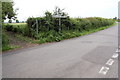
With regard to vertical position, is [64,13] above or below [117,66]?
above

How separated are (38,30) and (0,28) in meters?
5.46

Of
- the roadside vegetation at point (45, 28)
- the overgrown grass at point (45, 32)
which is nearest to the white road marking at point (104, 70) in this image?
the overgrown grass at point (45, 32)

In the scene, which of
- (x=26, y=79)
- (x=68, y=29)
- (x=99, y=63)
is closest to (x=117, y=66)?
(x=99, y=63)

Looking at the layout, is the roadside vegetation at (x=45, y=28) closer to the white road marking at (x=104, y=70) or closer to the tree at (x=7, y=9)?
the tree at (x=7, y=9)

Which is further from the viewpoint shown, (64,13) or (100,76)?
(64,13)

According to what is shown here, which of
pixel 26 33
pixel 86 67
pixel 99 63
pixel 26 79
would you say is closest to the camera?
pixel 26 79

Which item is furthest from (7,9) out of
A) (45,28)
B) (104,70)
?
(104,70)

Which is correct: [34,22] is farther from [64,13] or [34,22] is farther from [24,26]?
[64,13]

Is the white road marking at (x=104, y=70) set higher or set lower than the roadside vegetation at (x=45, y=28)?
lower

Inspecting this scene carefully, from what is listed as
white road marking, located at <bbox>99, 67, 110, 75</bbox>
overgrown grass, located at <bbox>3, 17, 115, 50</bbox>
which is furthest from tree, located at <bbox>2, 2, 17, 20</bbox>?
white road marking, located at <bbox>99, 67, 110, 75</bbox>

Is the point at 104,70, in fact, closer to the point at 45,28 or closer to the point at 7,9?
the point at 45,28

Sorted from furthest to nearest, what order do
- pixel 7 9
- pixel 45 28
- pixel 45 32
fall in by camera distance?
pixel 45 28 → pixel 45 32 → pixel 7 9

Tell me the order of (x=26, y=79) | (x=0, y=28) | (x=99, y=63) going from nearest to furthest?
(x=26, y=79) < (x=99, y=63) < (x=0, y=28)

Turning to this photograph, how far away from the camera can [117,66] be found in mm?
4137
